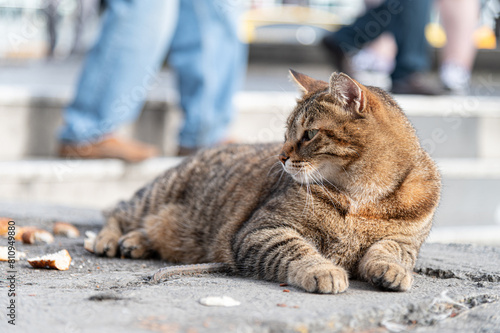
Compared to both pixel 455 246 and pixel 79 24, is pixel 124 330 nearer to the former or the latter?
pixel 455 246

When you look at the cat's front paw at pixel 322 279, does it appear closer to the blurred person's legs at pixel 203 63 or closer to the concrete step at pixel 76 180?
the concrete step at pixel 76 180

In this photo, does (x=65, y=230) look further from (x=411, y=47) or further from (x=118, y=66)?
(x=411, y=47)

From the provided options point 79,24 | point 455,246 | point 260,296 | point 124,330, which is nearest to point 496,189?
point 455,246

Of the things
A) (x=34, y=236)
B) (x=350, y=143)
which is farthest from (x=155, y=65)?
(x=350, y=143)

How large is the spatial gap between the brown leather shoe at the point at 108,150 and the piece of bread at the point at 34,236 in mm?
1423

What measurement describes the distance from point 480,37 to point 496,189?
5.38 meters

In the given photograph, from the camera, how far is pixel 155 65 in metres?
4.36

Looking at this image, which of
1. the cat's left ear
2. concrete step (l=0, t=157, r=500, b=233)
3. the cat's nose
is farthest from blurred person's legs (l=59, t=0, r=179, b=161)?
the cat's left ear

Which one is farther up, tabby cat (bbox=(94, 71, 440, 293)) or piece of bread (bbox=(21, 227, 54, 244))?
tabby cat (bbox=(94, 71, 440, 293))

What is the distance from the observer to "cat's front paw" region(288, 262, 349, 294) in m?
1.93

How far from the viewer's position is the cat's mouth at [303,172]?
7.39ft

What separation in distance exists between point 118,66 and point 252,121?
1.68 meters

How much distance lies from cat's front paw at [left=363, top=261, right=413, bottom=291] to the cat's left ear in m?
0.54

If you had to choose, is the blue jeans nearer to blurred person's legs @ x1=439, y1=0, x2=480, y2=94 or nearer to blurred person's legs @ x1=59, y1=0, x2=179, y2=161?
blurred person's legs @ x1=59, y1=0, x2=179, y2=161
